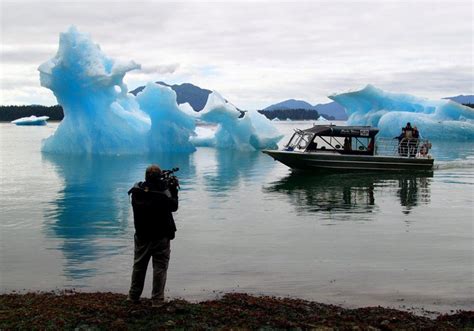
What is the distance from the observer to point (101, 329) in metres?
5.94

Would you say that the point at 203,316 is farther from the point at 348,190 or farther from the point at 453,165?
the point at 453,165

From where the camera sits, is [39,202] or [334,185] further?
[334,185]

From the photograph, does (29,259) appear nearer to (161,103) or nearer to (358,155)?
→ (358,155)

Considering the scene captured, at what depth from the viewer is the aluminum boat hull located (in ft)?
81.3

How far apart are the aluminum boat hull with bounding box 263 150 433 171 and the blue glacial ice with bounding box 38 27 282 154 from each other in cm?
1128

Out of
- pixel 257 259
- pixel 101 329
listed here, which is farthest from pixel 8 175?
pixel 101 329

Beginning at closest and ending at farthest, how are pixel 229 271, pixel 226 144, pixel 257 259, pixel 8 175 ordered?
pixel 229 271 < pixel 257 259 < pixel 8 175 < pixel 226 144

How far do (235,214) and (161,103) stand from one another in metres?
20.6

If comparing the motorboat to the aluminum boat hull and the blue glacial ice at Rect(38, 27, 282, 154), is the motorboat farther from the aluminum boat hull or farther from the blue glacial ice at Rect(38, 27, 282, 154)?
the blue glacial ice at Rect(38, 27, 282, 154)

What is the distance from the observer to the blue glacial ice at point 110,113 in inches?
1277

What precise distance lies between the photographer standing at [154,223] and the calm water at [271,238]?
46.6 inches

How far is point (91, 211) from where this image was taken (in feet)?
50.3

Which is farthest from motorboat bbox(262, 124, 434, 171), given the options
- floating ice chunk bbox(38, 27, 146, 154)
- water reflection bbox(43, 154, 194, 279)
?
floating ice chunk bbox(38, 27, 146, 154)

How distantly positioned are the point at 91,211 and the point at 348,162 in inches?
510
